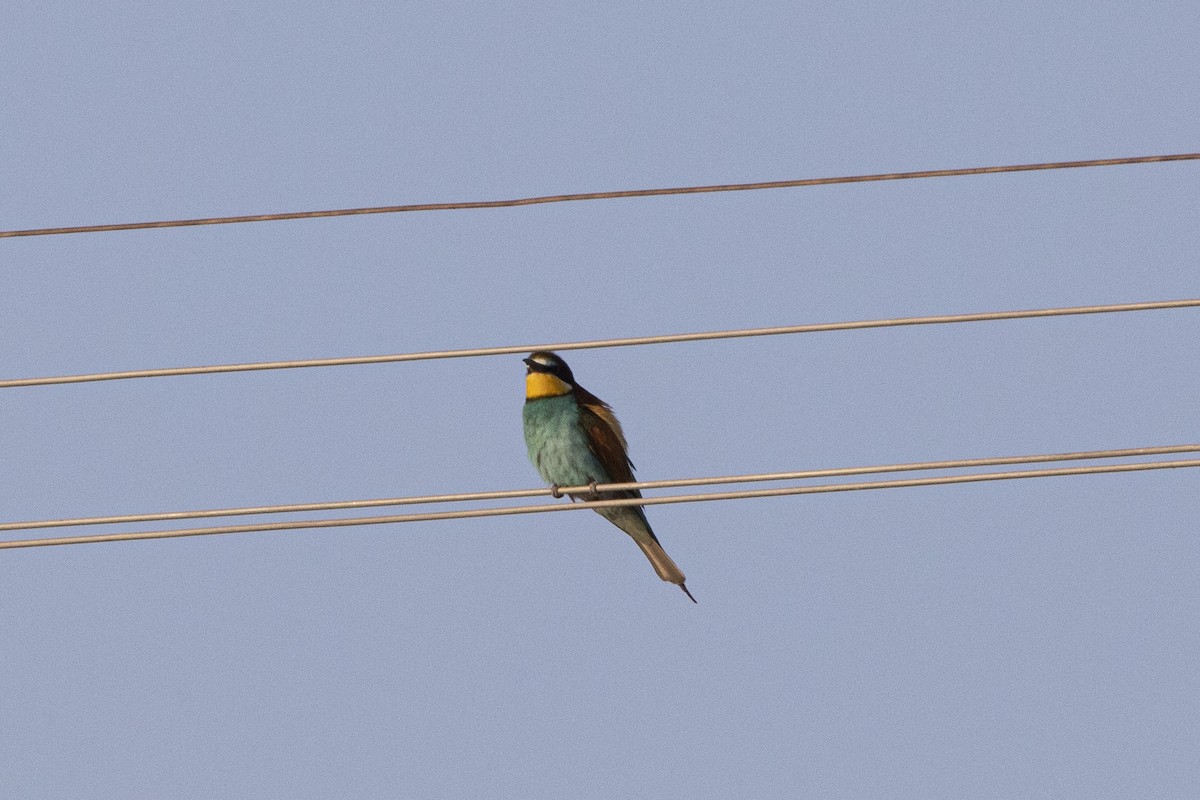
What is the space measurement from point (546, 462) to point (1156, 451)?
141 inches

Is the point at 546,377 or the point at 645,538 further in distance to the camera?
the point at 645,538

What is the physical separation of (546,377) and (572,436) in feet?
1.05

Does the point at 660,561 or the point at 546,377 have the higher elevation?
the point at 546,377

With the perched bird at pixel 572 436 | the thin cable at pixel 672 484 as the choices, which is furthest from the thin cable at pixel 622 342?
the perched bird at pixel 572 436

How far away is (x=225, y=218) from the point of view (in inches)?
236

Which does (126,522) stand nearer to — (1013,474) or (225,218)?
(225,218)

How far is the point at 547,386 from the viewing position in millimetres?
8766

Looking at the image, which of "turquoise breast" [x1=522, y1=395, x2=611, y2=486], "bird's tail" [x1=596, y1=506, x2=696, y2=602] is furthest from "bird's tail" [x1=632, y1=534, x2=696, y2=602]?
"turquoise breast" [x1=522, y1=395, x2=611, y2=486]

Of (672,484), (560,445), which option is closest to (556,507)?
(672,484)

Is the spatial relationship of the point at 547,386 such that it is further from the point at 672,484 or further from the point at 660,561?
the point at 672,484

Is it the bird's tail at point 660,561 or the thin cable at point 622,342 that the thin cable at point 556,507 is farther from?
the bird's tail at point 660,561

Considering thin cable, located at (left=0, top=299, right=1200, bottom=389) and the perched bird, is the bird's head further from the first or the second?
thin cable, located at (left=0, top=299, right=1200, bottom=389)

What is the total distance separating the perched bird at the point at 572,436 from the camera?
8602mm

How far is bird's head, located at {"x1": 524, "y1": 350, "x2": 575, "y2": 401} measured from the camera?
876 centimetres
